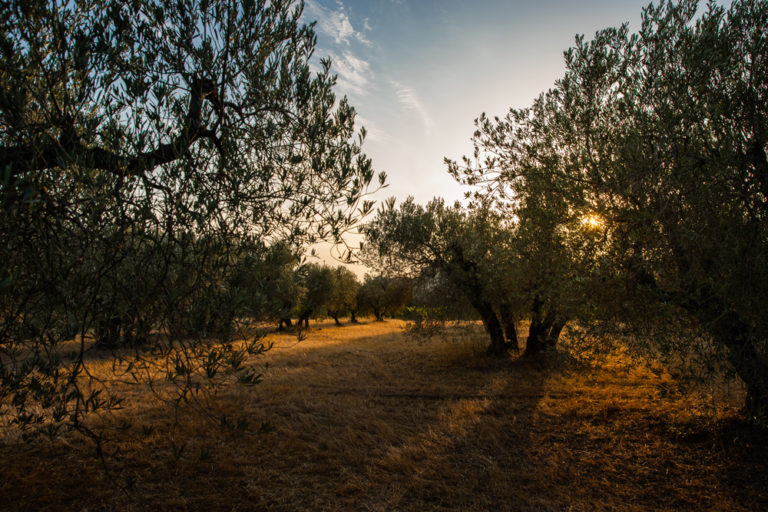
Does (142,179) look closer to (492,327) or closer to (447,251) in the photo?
(447,251)

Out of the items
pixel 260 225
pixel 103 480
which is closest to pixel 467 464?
pixel 260 225

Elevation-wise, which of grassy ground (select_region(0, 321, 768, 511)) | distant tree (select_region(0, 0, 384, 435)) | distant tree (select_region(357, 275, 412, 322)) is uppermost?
distant tree (select_region(0, 0, 384, 435))

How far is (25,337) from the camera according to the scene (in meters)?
3.79

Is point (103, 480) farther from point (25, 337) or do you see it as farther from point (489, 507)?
point (489, 507)

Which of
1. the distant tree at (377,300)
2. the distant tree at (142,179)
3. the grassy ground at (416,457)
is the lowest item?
the grassy ground at (416,457)

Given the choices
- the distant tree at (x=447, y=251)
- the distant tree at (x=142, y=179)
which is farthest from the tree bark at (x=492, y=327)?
the distant tree at (x=142, y=179)

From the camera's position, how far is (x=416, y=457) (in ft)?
24.5

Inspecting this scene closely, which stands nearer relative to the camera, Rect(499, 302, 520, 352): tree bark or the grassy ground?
the grassy ground

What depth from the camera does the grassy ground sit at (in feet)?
19.2

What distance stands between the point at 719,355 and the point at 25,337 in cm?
925

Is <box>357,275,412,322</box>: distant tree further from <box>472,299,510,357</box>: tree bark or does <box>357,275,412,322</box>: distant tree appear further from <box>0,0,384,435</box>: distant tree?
<box>0,0,384,435</box>: distant tree

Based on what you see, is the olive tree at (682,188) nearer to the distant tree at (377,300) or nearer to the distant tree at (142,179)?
the distant tree at (142,179)

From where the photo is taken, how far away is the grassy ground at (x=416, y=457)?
5.87m

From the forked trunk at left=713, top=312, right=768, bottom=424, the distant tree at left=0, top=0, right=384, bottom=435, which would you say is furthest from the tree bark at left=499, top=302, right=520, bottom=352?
the distant tree at left=0, top=0, right=384, bottom=435
